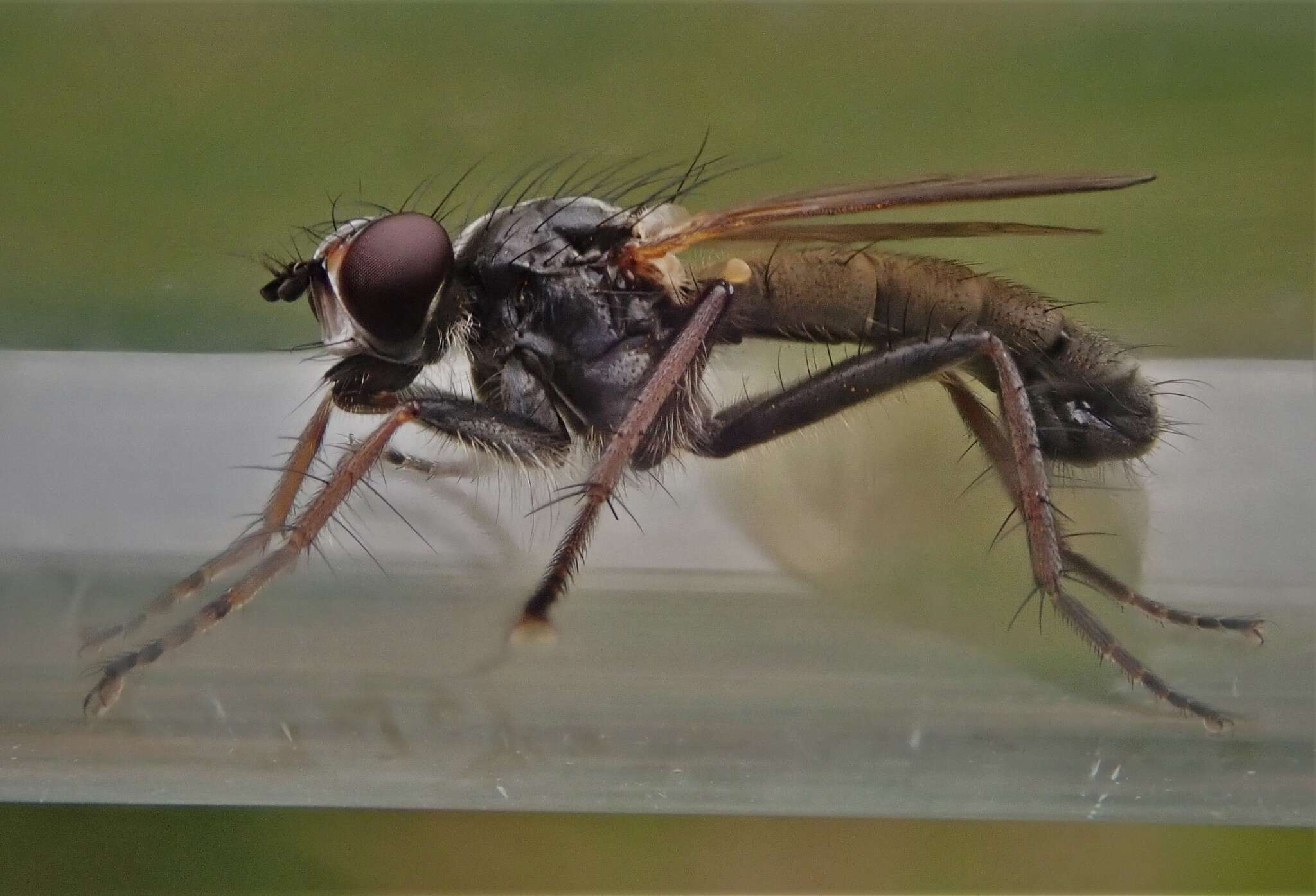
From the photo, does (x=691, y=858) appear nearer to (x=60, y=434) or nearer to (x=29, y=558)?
(x=29, y=558)

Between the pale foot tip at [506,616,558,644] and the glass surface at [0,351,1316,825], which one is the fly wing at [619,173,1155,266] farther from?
the pale foot tip at [506,616,558,644]

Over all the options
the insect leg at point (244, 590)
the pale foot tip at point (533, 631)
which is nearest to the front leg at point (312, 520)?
the insect leg at point (244, 590)

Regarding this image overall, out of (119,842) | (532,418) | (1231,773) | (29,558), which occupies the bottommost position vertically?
(119,842)

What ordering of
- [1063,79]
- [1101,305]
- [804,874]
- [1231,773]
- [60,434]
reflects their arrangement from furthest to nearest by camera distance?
[1063,79]
[1101,305]
[60,434]
[804,874]
[1231,773]

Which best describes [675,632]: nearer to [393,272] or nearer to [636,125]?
[393,272]

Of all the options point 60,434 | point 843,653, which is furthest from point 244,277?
point 843,653

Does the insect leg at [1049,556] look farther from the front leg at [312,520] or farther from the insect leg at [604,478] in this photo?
the front leg at [312,520]

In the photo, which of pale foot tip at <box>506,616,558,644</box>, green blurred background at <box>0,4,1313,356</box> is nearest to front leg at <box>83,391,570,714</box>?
pale foot tip at <box>506,616,558,644</box>

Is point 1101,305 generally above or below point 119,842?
above
